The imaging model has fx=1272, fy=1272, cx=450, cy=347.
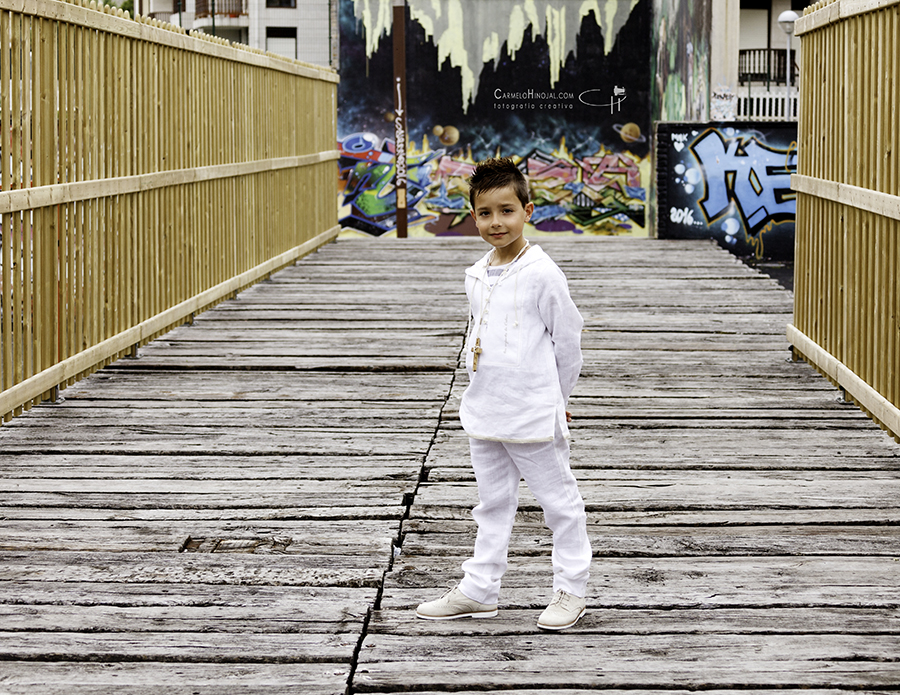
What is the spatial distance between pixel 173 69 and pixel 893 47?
514 cm

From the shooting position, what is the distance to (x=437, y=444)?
614 cm

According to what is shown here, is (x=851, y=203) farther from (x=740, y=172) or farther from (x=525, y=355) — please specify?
(x=740, y=172)

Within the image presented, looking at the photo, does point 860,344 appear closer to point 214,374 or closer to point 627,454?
point 627,454

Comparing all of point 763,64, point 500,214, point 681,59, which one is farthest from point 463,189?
point 500,214

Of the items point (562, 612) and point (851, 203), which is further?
point (851, 203)

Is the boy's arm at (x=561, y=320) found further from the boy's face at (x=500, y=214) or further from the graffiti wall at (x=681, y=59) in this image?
the graffiti wall at (x=681, y=59)

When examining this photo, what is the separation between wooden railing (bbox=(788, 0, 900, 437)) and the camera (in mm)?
6285

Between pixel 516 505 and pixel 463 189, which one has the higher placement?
pixel 463 189

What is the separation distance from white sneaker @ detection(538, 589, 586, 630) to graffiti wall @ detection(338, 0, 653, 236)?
80.5 ft

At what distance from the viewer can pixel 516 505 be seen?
3861 millimetres

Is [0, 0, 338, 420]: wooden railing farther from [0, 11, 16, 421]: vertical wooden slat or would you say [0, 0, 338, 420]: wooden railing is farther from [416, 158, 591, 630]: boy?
[416, 158, 591, 630]: boy

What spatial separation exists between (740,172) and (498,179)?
14.3m

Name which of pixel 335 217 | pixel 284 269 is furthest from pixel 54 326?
pixel 335 217

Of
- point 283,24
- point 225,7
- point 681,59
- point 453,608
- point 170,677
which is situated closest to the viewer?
point 170,677
